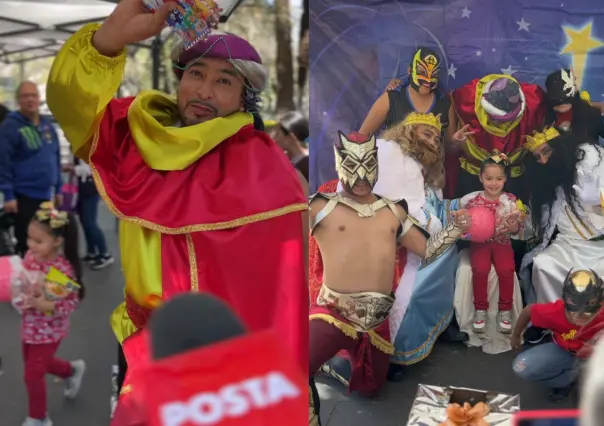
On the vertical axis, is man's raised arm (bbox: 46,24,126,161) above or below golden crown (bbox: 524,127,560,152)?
above

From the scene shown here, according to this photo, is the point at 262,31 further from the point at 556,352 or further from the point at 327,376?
the point at 556,352

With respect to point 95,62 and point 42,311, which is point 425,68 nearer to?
point 95,62

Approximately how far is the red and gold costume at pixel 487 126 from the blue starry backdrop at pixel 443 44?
25 mm

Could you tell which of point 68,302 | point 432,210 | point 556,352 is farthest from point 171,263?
point 68,302

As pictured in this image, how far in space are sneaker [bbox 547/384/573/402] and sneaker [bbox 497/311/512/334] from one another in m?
0.16

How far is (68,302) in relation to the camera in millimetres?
2459

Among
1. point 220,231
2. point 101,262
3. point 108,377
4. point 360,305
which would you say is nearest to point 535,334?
point 360,305

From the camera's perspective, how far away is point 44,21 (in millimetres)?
3344

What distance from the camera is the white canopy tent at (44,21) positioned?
3174 mm

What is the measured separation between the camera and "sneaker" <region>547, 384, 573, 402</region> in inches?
55.7

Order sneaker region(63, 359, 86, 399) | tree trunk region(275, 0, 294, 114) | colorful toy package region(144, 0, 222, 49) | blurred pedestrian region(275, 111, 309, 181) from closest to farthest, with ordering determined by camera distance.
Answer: colorful toy package region(144, 0, 222, 49), tree trunk region(275, 0, 294, 114), blurred pedestrian region(275, 111, 309, 181), sneaker region(63, 359, 86, 399)

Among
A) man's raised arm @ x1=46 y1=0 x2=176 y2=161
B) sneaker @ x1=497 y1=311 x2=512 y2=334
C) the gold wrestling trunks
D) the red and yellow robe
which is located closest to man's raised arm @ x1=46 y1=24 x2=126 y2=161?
man's raised arm @ x1=46 y1=0 x2=176 y2=161

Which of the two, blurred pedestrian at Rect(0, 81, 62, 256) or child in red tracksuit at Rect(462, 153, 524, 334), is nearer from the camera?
child in red tracksuit at Rect(462, 153, 524, 334)

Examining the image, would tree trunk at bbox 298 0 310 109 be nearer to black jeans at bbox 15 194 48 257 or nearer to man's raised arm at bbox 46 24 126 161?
man's raised arm at bbox 46 24 126 161
